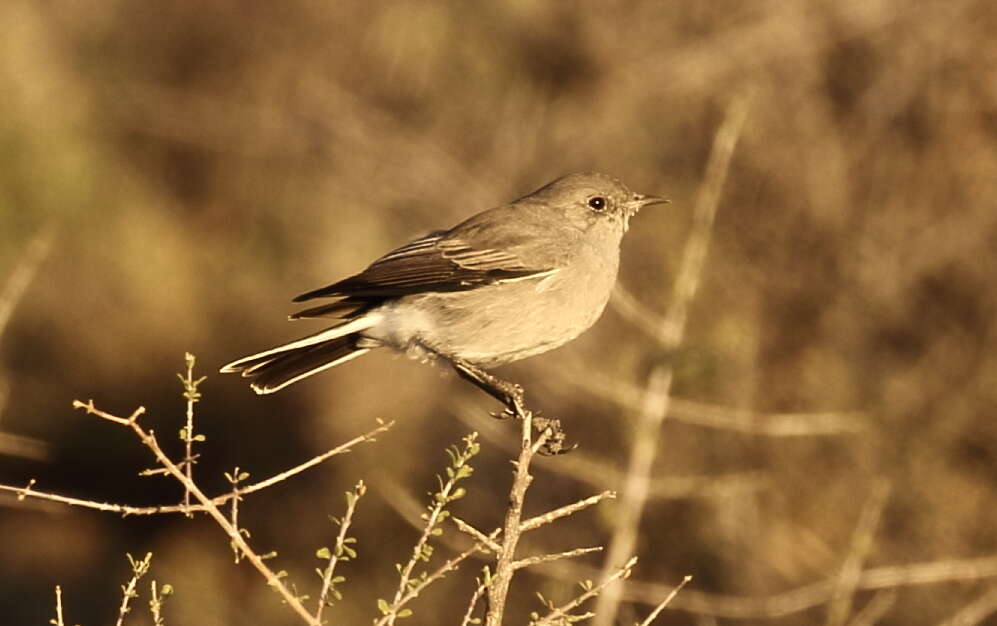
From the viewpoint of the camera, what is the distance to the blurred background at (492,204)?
7.75m

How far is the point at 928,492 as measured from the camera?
786 centimetres

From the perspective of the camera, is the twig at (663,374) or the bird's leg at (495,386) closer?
the bird's leg at (495,386)

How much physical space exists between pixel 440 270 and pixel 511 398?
0.73 meters

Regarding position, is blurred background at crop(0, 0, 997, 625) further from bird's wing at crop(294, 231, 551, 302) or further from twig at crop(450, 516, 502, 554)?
twig at crop(450, 516, 502, 554)

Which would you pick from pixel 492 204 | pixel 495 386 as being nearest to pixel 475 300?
pixel 495 386

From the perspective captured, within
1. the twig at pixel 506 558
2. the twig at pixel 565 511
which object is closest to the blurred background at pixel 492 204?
the twig at pixel 506 558

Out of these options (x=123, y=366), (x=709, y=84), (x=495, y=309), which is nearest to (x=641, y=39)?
(x=709, y=84)

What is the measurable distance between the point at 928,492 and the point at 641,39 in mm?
3138

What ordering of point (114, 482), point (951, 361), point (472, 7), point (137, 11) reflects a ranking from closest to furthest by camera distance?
point (951, 361) < point (472, 7) < point (114, 482) < point (137, 11)

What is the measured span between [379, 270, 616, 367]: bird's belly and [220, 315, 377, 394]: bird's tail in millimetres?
→ 137

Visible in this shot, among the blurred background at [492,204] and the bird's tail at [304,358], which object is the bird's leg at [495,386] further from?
the blurred background at [492,204]

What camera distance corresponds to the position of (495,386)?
16.9ft

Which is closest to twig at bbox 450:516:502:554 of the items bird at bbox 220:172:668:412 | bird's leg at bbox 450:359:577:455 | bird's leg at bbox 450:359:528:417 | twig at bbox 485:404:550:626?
twig at bbox 485:404:550:626

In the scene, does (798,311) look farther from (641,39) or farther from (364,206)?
(364,206)
